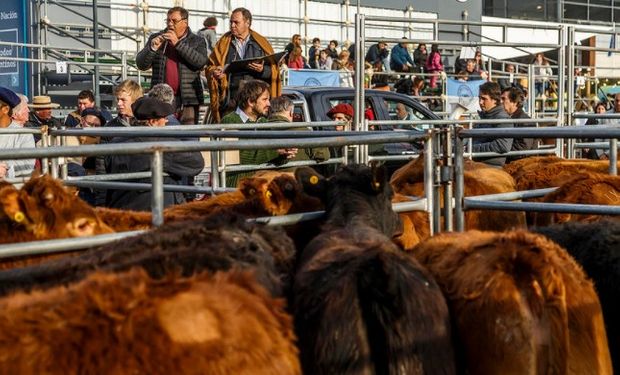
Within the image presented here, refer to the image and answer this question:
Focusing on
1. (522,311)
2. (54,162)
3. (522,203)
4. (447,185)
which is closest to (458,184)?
(447,185)

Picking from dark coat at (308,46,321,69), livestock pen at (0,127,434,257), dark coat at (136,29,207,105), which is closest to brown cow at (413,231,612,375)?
livestock pen at (0,127,434,257)

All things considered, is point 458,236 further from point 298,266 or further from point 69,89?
point 69,89

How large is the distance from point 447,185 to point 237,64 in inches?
198

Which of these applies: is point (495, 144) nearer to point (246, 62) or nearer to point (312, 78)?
point (246, 62)

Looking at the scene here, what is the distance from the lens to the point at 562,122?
11422mm

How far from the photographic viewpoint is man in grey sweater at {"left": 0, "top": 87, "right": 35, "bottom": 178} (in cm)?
835

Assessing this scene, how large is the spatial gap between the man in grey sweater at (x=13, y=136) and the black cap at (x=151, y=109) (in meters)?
0.97

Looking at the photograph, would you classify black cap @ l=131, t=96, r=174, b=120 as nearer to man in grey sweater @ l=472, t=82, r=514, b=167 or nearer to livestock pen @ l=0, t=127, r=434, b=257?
livestock pen @ l=0, t=127, r=434, b=257

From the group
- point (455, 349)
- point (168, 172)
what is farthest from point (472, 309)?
point (168, 172)

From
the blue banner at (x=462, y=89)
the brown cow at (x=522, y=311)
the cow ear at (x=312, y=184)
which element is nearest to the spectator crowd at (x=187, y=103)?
the cow ear at (x=312, y=184)

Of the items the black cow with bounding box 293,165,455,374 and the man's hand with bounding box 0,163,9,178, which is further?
the man's hand with bounding box 0,163,9,178

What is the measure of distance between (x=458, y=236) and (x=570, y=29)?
7854 mm

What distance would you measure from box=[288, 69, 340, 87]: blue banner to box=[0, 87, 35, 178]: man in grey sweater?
19.0 ft

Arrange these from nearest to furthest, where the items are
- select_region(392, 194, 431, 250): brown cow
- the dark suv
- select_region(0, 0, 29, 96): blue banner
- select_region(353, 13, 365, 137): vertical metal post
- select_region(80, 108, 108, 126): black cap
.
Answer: select_region(392, 194, 431, 250): brown cow → select_region(353, 13, 365, 137): vertical metal post → the dark suv → select_region(80, 108, 108, 126): black cap → select_region(0, 0, 29, 96): blue banner
